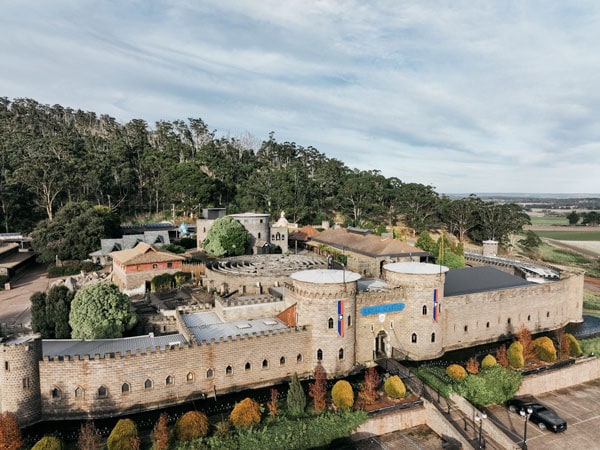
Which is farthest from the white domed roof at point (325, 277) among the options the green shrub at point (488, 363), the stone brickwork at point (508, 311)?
the green shrub at point (488, 363)

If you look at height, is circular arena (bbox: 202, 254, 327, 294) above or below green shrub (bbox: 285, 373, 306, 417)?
above

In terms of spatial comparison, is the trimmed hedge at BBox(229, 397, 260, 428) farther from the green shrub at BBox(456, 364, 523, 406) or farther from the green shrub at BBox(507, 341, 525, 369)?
the green shrub at BBox(507, 341, 525, 369)

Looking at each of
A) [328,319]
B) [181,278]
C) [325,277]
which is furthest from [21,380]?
[181,278]

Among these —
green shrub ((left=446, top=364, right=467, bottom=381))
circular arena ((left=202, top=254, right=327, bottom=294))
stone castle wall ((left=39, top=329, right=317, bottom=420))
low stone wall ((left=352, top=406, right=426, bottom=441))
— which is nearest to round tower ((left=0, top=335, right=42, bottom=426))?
stone castle wall ((left=39, top=329, right=317, bottom=420))

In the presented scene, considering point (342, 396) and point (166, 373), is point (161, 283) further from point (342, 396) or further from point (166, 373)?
point (342, 396)

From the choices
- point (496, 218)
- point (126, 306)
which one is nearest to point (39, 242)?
point (126, 306)

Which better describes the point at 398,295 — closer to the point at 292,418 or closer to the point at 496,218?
the point at 292,418
